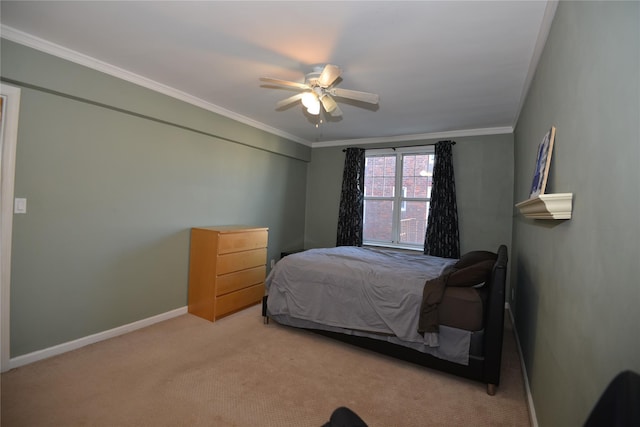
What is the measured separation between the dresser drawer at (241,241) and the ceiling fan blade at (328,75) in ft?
6.17

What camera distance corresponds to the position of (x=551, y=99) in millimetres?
1731

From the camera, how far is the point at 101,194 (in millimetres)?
2686

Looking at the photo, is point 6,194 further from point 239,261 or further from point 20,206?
point 239,261

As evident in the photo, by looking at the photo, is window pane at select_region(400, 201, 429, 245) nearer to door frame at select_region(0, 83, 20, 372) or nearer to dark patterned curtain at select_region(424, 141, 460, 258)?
dark patterned curtain at select_region(424, 141, 460, 258)

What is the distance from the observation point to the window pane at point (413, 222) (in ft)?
15.0

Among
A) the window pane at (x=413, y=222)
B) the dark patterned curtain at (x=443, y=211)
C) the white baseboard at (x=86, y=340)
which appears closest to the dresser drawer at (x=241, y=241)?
the white baseboard at (x=86, y=340)

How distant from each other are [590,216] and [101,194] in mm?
3350

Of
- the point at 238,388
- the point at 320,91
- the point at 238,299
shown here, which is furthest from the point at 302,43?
the point at 238,299

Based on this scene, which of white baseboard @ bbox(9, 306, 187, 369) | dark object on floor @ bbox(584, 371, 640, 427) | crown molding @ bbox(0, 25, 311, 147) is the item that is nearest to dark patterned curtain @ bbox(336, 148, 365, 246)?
crown molding @ bbox(0, 25, 311, 147)

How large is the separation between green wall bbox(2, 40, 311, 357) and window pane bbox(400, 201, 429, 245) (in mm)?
2707

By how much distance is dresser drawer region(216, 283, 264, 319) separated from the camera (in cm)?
330

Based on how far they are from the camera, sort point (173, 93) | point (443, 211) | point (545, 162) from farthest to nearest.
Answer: point (443, 211) < point (173, 93) < point (545, 162)

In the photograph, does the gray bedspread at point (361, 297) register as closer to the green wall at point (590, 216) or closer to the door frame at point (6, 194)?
the green wall at point (590, 216)

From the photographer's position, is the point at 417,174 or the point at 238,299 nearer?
the point at 238,299
